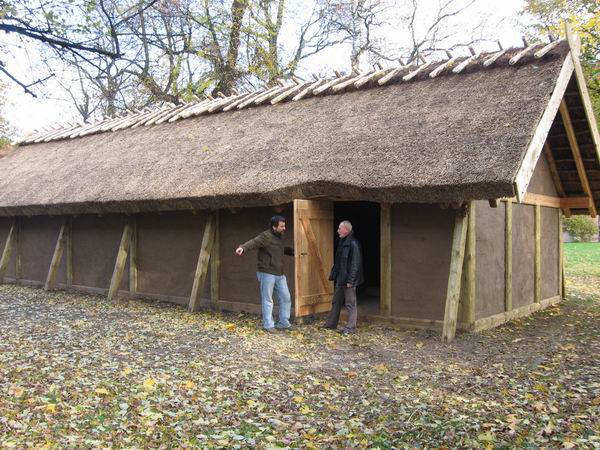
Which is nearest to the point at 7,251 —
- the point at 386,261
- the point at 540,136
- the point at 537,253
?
the point at 386,261

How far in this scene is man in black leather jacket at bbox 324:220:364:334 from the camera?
9.25 meters

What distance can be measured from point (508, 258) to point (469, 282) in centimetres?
192

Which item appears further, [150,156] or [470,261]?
[150,156]

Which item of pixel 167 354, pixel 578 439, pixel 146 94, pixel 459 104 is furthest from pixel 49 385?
pixel 146 94

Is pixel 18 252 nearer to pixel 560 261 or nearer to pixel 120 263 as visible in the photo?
pixel 120 263

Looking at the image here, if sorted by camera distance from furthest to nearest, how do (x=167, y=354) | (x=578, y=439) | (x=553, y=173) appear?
(x=553, y=173) → (x=167, y=354) → (x=578, y=439)

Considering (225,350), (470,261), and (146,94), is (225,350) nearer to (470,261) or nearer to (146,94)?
(470,261)

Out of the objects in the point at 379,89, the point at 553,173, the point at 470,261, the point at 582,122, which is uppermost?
the point at 379,89

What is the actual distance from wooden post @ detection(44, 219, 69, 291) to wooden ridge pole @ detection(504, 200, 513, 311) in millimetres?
9877

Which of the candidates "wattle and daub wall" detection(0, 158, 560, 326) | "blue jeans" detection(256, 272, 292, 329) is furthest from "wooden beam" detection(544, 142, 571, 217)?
"blue jeans" detection(256, 272, 292, 329)

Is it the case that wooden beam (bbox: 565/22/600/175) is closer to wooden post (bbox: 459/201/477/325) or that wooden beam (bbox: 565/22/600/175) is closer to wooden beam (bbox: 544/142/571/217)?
wooden beam (bbox: 544/142/571/217)

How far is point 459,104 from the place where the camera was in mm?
9922

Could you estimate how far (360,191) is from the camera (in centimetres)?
912

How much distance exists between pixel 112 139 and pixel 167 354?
9.50 m
